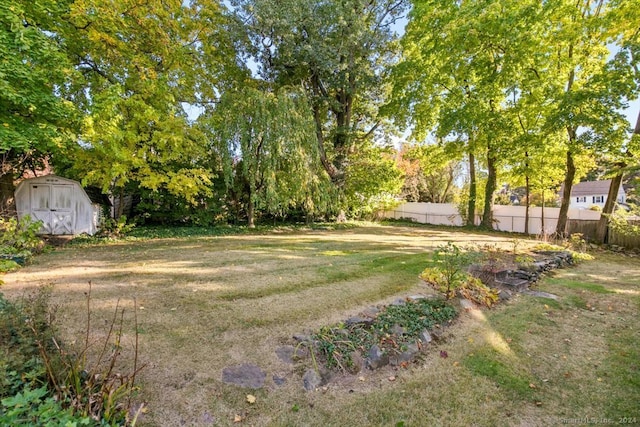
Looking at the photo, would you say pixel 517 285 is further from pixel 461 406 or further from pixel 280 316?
pixel 280 316

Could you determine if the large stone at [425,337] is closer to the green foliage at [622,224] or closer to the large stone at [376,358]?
the large stone at [376,358]

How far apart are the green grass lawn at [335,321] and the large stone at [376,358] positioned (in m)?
0.08

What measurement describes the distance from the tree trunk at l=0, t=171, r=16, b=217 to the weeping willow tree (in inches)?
225

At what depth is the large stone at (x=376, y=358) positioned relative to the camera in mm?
2863

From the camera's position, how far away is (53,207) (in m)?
9.10

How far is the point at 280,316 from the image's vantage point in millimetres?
3742

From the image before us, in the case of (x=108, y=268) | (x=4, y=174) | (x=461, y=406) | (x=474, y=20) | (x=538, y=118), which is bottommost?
(x=461, y=406)

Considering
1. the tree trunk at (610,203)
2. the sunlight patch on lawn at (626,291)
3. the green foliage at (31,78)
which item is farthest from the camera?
the tree trunk at (610,203)

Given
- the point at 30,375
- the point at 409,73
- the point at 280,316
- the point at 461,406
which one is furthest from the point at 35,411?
the point at 409,73

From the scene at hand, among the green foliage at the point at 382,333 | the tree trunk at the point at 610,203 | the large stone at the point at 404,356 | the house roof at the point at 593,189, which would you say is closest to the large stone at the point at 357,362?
the green foliage at the point at 382,333

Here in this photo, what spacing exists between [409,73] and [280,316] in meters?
12.6

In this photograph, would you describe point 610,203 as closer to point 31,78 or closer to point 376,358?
point 376,358

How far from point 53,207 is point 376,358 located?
10.7 m

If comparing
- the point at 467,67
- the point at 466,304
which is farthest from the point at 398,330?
the point at 467,67
